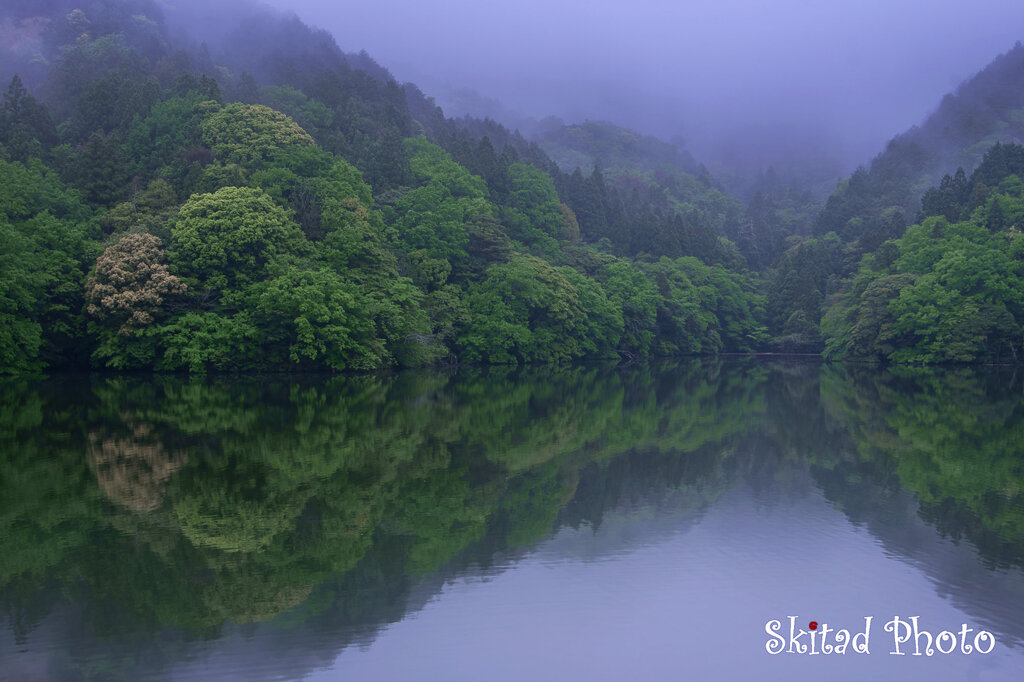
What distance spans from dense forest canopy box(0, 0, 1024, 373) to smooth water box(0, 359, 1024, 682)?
19.4 m

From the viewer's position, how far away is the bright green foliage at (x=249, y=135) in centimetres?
4872

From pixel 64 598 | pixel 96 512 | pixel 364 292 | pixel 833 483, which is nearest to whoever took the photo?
pixel 64 598

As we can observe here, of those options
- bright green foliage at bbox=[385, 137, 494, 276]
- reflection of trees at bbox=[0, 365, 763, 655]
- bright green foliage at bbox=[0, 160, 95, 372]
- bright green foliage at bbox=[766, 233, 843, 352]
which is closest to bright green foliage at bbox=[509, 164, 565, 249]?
bright green foliage at bbox=[385, 137, 494, 276]

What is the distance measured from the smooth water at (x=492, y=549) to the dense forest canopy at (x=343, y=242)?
63.5 ft

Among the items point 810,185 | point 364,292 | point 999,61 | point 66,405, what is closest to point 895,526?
point 66,405

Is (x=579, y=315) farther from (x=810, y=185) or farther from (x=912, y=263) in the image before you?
(x=810, y=185)

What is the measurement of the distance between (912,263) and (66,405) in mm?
57723

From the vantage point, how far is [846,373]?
155ft

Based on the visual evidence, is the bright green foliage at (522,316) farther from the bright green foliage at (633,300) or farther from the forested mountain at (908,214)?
the forested mountain at (908,214)

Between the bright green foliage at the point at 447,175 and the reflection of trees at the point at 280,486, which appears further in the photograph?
the bright green foliage at the point at 447,175

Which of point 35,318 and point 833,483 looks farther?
point 35,318

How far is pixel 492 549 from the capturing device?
371 inches

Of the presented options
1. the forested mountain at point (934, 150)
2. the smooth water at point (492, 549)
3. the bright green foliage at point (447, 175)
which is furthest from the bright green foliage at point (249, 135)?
the forested mountain at point (934, 150)

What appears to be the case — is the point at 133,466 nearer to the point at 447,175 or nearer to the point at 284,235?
the point at 284,235
